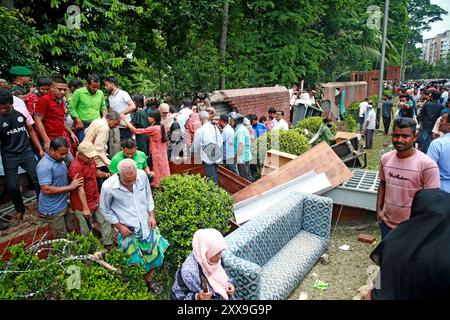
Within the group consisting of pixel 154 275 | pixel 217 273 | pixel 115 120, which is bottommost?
pixel 154 275

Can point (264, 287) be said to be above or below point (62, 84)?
below

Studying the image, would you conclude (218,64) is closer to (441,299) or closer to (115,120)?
(115,120)

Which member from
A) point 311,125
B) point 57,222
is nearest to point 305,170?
point 311,125

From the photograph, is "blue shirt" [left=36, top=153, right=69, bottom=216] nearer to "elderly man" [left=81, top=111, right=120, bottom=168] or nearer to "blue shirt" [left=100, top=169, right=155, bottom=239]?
"blue shirt" [left=100, top=169, right=155, bottom=239]

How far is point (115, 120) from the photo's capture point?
550 centimetres

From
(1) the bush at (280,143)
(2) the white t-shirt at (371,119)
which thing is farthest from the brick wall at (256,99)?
(2) the white t-shirt at (371,119)

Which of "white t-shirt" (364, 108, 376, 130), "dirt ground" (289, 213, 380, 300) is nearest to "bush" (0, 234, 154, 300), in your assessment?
"dirt ground" (289, 213, 380, 300)

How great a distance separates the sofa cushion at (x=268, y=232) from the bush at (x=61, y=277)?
4.05 feet

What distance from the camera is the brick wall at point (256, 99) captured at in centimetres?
1081

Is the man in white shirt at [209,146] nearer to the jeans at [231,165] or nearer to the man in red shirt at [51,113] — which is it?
the jeans at [231,165]

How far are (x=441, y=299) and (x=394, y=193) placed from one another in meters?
2.02

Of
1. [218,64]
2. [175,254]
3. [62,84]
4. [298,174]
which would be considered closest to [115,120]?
[62,84]

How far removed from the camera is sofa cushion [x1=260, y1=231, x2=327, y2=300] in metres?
4.39
